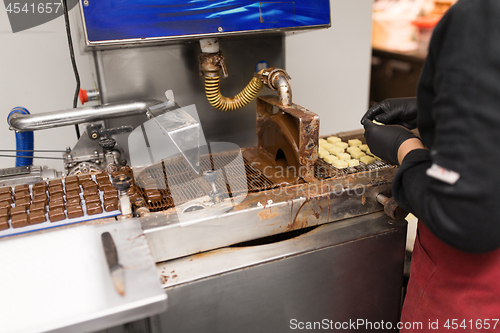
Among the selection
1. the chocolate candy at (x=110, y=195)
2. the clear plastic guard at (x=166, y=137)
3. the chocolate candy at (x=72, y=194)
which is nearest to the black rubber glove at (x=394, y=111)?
the clear plastic guard at (x=166, y=137)

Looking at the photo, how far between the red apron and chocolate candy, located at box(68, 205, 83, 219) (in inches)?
36.9

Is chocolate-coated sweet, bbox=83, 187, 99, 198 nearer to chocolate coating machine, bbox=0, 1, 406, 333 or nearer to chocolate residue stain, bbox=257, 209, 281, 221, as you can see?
chocolate coating machine, bbox=0, 1, 406, 333

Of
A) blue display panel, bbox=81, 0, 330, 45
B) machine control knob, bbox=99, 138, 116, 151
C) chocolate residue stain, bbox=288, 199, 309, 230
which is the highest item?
blue display panel, bbox=81, 0, 330, 45

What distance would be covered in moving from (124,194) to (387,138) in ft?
2.51

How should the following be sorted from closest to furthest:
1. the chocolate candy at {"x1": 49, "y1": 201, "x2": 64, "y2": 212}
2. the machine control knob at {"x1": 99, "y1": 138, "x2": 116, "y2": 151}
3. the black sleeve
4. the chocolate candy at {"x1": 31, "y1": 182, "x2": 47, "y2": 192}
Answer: the black sleeve → the chocolate candy at {"x1": 49, "y1": 201, "x2": 64, "y2": 212} → the chocolate candy at {"x1": 31, "y1": 182, "x2": 47, "y2": 192} → the machine control knob at {"x1": 99, "y1": 138, "x2": 116, "y2": 151}

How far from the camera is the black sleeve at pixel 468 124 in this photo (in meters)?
0.59

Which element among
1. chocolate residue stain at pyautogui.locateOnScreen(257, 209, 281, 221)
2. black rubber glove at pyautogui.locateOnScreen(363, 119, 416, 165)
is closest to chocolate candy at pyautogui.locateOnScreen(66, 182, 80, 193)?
chocolate residue stain at pyautogui.locateOnScreen(257, 209, 281, 221)

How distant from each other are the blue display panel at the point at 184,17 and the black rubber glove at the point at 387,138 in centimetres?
48

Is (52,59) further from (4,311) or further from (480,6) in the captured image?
(480,6)

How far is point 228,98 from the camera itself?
1.35 meters

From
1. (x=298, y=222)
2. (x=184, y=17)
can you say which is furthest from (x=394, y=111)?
(x=184, y=17)

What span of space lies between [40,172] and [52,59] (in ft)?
2.88

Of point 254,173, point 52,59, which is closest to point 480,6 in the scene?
point 254,173

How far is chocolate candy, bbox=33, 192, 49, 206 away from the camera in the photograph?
37.7 inches
